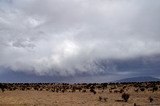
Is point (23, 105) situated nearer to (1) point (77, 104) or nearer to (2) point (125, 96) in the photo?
(1) point (77, 104)

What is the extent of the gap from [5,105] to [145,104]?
68.6 ft

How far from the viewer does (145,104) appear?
173ft

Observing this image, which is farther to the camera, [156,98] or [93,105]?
[156,98]

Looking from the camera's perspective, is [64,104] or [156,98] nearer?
[64,104]

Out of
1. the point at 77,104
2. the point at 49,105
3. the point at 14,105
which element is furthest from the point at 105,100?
the point at 14,105

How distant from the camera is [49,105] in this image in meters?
51.5

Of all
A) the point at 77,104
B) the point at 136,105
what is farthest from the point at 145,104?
the point at 77,104

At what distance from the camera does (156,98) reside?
6094 centimetres

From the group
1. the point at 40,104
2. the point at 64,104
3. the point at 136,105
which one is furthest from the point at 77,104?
the point at 136,105

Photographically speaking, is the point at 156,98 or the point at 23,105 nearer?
the point at 23,105

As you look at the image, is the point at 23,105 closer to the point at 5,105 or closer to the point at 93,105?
the point at 5,105

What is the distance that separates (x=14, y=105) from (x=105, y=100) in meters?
15.4

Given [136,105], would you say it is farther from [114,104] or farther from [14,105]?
[14,105]

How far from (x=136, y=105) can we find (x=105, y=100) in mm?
8330
